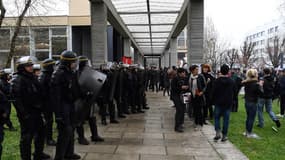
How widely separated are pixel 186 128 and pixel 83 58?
383 cm

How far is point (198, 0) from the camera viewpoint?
12.1 metres

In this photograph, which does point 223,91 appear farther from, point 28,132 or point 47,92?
point 28,132

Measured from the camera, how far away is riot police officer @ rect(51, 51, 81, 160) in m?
4.73

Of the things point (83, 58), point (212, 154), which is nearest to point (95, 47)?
point (83, 58)

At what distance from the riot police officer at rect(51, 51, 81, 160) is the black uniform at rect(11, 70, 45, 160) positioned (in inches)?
16.2

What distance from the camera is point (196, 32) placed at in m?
12.3

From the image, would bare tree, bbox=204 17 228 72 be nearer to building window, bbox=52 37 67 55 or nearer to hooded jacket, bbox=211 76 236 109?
building window, bbox=52 37 67 55

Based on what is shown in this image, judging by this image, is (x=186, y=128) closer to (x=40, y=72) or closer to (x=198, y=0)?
(x=40, y=72)

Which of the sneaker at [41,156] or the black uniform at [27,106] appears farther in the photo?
the sneaker at [41,156]

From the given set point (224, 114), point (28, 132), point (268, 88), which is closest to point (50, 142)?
point (28, 132)

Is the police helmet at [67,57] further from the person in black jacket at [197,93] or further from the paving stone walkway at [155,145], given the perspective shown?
the person in black jacket at [197,93]

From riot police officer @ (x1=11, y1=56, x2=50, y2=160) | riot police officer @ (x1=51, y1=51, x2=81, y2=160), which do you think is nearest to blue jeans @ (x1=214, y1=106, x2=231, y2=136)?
riot police officer @ (x1=51, y1=51, x2=81, y2=160)

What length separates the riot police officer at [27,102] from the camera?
481 centimetres

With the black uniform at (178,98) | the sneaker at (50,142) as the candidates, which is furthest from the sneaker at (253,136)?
the sneaker at (50,142)
